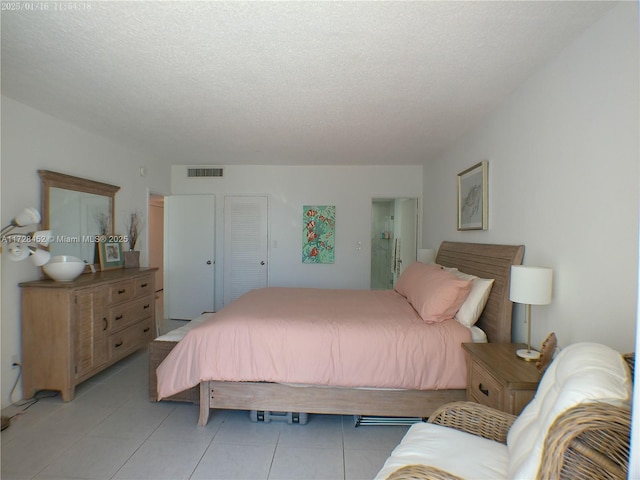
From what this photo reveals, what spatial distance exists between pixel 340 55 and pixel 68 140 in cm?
288

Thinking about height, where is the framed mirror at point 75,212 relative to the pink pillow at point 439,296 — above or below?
above

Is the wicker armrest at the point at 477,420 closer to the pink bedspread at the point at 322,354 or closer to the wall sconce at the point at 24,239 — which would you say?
the pink bedspread at the point at 322,354

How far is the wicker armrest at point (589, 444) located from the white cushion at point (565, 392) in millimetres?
42

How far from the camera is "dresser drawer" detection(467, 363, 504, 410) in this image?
159 centimetres

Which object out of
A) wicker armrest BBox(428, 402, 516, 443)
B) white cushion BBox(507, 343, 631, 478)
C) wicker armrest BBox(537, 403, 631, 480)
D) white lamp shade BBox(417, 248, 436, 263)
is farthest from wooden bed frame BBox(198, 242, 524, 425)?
white lamp shade BBox(417, 248, 436, 263)

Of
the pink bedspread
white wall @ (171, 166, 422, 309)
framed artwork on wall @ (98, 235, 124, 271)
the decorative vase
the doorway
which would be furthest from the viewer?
the doorway

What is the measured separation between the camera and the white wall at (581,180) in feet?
4.52

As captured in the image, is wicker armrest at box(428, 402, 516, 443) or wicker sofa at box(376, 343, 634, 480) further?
wicker armrest at box(428, 402, 516, 443)

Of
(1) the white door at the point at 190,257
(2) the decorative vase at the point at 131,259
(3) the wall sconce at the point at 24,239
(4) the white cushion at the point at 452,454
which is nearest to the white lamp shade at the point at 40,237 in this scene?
(3) the wall sconce at the point at 24,239

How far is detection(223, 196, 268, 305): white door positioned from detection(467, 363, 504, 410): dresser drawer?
3599 mm

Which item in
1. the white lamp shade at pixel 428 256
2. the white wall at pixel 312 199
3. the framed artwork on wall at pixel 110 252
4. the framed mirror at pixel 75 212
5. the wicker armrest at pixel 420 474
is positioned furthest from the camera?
the white wall at pixel 312 199

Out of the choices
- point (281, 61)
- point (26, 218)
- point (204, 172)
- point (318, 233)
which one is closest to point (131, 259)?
point (26, 218)

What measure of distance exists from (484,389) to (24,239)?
345cm

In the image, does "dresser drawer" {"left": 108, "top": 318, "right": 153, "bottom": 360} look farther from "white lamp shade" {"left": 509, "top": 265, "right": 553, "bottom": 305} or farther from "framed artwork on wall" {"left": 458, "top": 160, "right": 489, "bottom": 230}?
"framed artwork on wall" {"left": 458, "top": 160, "right": 489, "bottom": 230}
